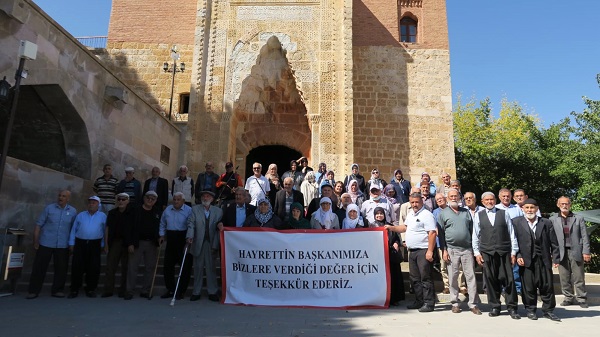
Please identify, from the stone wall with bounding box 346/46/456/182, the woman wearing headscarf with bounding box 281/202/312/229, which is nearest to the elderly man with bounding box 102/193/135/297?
the woman wearing headscarf with bounding box 281/202/312/229

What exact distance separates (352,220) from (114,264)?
390 centimetres

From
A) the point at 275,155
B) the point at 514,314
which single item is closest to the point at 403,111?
the point at 275,155

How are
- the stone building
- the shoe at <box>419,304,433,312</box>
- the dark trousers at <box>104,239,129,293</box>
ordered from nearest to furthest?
the shoe at <box>419,304,433,312</box>, the dark trousers at <box>104,239,129,293</box>, the stone building

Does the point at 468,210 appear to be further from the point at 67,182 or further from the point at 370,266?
the point at 67,182

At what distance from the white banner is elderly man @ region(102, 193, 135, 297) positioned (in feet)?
5.29

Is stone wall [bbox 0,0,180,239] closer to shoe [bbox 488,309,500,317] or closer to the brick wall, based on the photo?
the brick wall

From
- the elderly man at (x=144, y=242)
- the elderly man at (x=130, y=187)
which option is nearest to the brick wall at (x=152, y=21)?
the elderly man at (x=130, y=187)

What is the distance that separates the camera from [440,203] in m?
6.44

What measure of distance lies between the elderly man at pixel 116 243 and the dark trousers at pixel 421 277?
14.6ft

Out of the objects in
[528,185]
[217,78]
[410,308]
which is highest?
[217,78]

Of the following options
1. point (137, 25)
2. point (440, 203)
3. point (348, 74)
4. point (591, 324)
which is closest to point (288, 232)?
point (440, 203)

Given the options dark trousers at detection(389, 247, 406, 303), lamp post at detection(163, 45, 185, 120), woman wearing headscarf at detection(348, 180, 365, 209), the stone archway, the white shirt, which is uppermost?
lamp post at detection(163, 45, 185, 120)

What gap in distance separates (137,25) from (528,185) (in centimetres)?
1860

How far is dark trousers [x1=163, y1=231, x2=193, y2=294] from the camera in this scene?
252 inches
